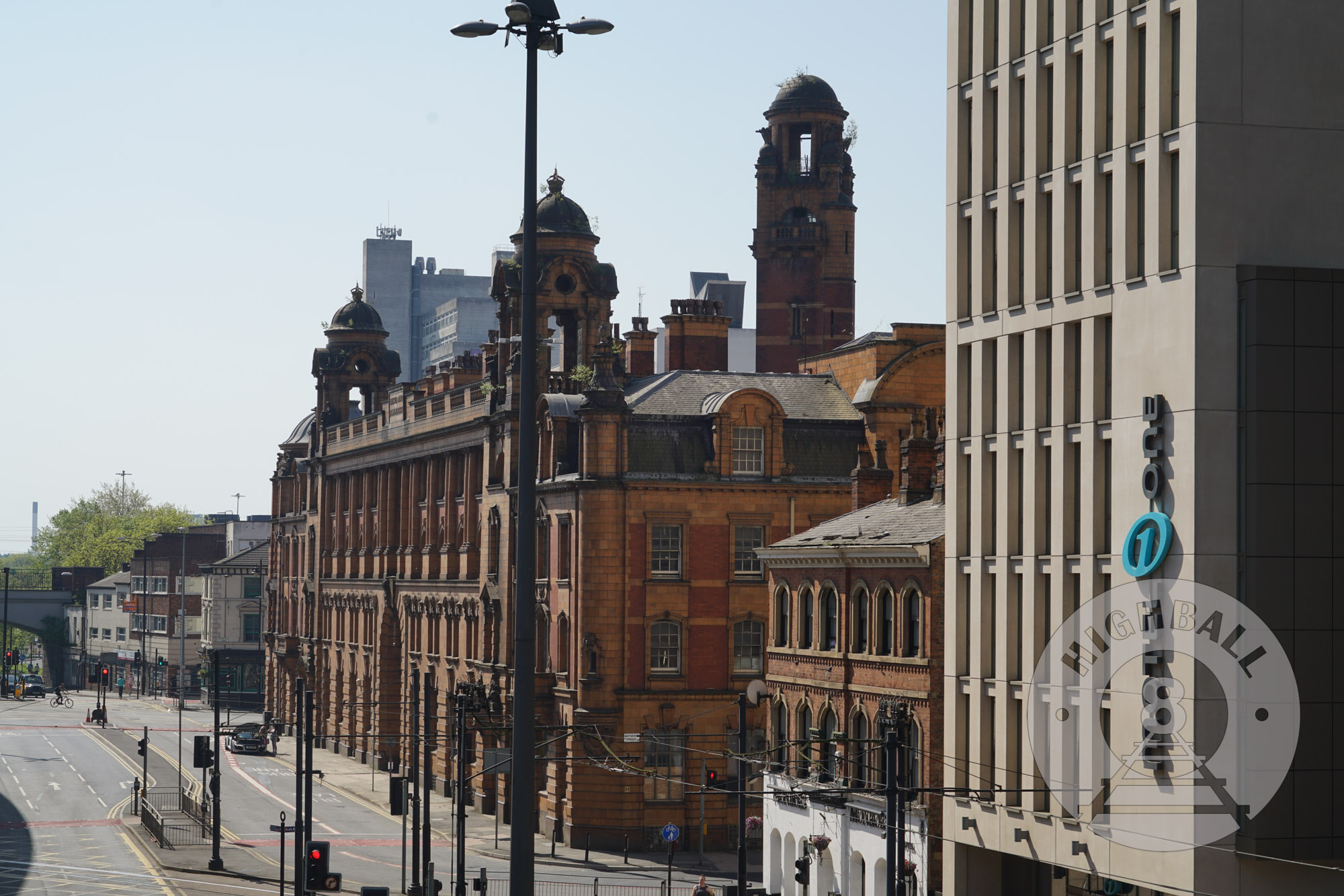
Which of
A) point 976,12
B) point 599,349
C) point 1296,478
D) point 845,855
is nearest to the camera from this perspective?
point 1296,478

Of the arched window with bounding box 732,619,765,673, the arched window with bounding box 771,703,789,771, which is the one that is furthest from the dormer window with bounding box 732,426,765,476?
the arched window with bounding box 771,703,789,771

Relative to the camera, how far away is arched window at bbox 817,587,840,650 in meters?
56.6

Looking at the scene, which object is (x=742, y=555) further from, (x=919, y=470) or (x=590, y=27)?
(x=590, y=27)

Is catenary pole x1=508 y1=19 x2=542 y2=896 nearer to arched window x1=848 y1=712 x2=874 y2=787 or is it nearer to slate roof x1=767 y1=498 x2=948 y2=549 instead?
slate roof x1=767 y1=498 x2=948 y2=549

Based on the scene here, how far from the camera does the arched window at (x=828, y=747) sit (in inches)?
2163

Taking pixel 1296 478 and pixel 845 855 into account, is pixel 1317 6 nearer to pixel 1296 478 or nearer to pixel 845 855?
pixel 1296 478

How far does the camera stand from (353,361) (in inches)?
4815

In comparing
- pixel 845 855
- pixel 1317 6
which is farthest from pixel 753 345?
pixel 1317 6

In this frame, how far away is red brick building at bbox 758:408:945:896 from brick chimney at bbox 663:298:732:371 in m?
25.4

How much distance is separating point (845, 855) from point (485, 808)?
3574cm

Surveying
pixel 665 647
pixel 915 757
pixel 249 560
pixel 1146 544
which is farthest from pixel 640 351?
pixel 249 560

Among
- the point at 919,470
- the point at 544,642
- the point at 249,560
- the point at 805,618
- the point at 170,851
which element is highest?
the point at 919,470

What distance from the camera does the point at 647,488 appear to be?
7338cm

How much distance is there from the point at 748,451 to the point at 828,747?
66.5 ft
